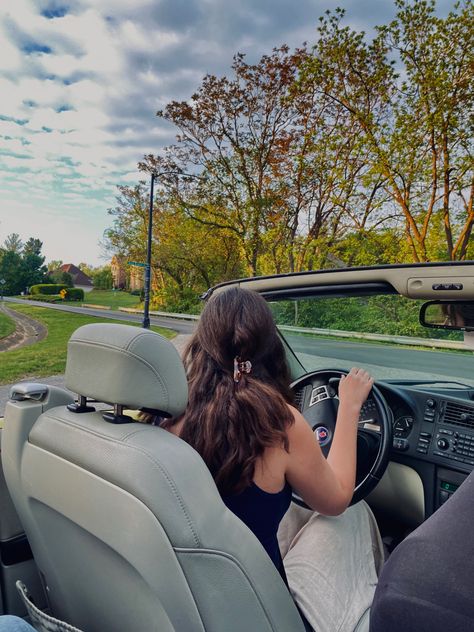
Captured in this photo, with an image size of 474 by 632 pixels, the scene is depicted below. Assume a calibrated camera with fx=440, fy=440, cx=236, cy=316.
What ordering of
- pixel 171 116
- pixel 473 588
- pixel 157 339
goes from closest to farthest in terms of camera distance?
pixel 473 588 → pixel 157 339 → pixel 171 116

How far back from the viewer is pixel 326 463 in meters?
1.36

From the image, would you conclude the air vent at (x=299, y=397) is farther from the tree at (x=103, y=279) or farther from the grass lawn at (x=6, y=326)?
the tree at (x=103, y=279)

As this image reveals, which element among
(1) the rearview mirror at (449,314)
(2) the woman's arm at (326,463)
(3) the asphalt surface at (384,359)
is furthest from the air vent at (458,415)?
(2) the woman's arm at (326,463)

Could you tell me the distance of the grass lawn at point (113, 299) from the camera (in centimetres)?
2219

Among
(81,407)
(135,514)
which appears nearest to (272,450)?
(135,514)

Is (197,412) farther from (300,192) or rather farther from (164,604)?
(300,192)

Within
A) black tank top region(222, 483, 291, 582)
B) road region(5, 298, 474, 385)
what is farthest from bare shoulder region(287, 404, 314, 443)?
road region(5, 298, 474, 385)

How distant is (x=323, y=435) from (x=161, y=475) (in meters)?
1.24

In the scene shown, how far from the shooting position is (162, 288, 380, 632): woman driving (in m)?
1.29

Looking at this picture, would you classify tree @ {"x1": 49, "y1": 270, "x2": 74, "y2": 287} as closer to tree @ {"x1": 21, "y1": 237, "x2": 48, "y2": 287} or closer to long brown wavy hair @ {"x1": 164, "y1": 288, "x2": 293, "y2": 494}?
tree @ {"x1": 21, "y1": 237, "x2": 48, "y2": 287}

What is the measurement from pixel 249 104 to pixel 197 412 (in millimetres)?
16789

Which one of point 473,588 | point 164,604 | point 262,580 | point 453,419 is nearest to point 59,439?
point 164,604

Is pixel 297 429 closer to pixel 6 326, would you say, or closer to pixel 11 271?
pixel 6 326

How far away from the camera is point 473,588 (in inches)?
22.4
